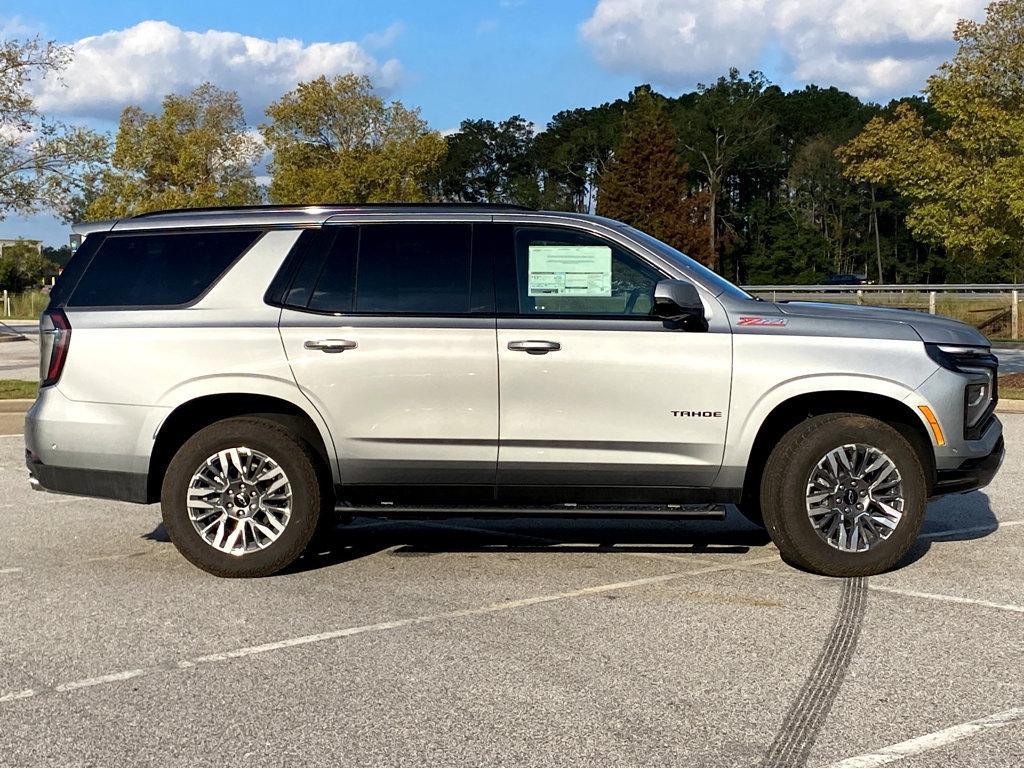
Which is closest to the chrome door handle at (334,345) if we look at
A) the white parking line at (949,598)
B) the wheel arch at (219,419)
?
the wheel arch at (219,419)

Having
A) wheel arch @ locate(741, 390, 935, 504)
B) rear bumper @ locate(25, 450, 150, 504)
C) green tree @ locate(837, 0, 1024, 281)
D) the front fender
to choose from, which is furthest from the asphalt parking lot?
green tree @ locate(837, 0, 1024, 281)

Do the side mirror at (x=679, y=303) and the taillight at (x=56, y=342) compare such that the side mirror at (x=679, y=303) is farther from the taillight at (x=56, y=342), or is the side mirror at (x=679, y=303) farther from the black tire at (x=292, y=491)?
the taillight at (x=56, y=342)

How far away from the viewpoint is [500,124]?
4422 inches

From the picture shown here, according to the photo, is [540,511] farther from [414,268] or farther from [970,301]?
[970,301]

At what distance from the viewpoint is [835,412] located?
6.62 meters

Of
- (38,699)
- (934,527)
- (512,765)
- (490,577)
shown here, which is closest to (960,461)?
(934,527)

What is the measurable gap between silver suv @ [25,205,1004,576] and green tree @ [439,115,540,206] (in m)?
105

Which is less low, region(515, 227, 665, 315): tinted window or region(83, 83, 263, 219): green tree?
region(83, 83, 263, 219): green tree

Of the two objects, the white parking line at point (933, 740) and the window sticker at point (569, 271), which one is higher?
the window sticker at point (569, 271)

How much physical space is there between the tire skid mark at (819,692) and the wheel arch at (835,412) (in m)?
0.92

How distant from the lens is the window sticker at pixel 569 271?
6.58 metres

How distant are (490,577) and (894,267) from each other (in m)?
96.9

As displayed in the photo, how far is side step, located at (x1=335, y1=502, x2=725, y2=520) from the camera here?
253 inches

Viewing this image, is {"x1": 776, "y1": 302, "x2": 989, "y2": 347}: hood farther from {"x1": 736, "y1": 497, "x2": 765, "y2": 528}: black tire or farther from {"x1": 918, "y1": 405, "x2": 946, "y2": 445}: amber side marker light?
{"x1": 736, "y1": 497, "x2": 765, "y2": 528}: black tire
